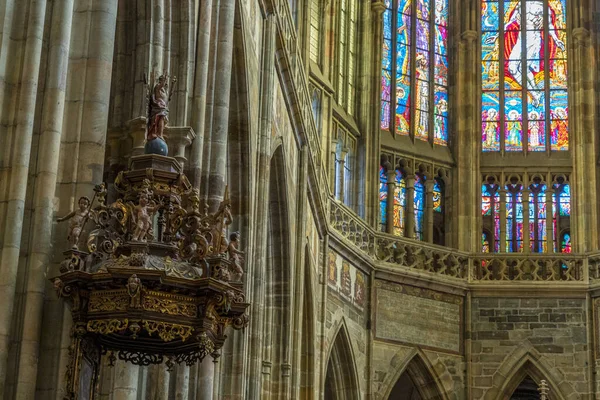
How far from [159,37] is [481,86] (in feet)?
62.1

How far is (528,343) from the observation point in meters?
27.9

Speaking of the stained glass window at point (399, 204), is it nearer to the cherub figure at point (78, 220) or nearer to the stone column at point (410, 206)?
the stone column at point (410, 206)

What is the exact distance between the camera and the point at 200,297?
918 cm

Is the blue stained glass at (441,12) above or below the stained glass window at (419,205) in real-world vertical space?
above

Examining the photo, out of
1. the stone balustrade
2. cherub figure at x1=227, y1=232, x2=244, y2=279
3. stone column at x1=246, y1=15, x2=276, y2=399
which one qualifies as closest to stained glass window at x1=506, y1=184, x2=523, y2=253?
the stone balustrade

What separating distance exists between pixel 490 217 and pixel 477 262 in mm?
1541

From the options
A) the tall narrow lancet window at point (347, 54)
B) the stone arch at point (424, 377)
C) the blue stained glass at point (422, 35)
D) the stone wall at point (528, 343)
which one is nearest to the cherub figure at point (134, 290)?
the tall narrow lancet window at point (347, 54)

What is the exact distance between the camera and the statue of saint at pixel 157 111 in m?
10.2

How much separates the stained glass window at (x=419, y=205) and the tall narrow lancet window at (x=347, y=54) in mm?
2574

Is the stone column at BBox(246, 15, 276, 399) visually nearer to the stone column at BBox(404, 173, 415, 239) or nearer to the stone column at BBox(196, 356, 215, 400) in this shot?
the stone column at BBox(196, 356, 215, 400)

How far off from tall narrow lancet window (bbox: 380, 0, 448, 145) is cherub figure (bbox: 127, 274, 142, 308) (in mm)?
20644

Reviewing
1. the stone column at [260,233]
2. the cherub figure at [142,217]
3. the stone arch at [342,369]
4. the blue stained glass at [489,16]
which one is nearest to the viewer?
the cherub figure at [142,217]

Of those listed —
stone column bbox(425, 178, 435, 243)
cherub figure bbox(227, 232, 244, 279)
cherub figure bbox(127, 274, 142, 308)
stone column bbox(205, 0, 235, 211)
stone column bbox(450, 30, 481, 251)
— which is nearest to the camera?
cherub figure bbox(127, 274, 142, 308)

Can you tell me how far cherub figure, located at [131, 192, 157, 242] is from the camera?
9.12 m
